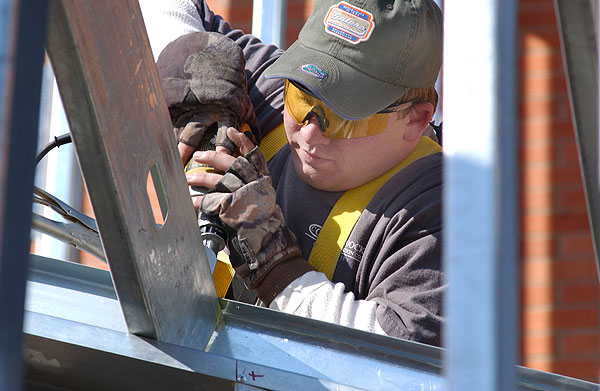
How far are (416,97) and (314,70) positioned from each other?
21 centimetres

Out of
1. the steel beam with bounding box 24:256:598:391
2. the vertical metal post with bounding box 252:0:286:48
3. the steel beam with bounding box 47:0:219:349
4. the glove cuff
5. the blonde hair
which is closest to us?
the steel beam with bounding box 47:0:219:349

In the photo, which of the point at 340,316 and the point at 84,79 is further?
the point at 340,316

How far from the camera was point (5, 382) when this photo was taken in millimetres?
458

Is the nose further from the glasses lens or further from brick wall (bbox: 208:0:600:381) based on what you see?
brick wall (bbox: 208:0:600:381)

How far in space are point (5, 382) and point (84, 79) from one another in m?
0.35

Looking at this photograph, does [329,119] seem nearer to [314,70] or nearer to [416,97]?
[314,70]

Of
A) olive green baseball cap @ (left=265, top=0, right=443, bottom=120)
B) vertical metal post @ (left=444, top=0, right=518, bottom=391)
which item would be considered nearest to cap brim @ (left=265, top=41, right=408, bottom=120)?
olive green baseball cap @ (left=265, top=0, right=443, bottom=120)

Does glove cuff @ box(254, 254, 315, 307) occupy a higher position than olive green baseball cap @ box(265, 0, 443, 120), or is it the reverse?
olive green baseball cap @ box(265, 0, 443, 120)

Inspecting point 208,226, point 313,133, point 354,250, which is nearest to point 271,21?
point 313,133

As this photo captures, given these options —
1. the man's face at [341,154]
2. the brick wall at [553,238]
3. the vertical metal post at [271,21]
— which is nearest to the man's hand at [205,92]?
the man's face at [341,154]

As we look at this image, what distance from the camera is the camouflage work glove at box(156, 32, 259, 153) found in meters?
1.56

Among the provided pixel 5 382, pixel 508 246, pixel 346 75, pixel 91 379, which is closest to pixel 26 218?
pixel 5 382

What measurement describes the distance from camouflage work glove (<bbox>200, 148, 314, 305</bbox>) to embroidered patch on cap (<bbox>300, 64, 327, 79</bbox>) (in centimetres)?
22

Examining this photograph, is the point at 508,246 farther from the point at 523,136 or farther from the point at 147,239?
the point at 523,136
